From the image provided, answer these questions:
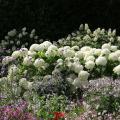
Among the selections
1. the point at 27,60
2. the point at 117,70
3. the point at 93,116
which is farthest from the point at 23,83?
the point at 93,116

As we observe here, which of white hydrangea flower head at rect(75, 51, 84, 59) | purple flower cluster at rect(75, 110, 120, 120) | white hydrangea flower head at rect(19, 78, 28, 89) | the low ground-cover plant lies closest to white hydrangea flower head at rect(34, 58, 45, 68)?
white hydrangea flower head at rect(19, 78, 28, 89)

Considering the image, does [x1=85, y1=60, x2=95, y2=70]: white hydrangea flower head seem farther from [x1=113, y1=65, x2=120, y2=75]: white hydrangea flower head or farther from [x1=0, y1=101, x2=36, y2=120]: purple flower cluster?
[x1=0, y1=101, x2=36, y2=120]: purple flower cluster

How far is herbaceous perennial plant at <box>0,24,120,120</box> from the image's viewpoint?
6.50 meters

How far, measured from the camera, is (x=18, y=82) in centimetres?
833

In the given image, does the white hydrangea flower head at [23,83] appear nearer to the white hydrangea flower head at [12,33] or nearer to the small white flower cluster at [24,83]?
the small white flower cluster at [24,83]

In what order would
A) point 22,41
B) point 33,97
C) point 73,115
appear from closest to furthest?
point 73,115 < point 33,97 < point 22,41

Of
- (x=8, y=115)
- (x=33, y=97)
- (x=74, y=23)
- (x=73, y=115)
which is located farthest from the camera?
(x=74, y=23)

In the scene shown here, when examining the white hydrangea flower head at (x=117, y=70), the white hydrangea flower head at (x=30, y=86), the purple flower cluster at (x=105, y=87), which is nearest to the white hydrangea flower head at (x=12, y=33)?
the white hydrangea flower head at (x=30, y=86)

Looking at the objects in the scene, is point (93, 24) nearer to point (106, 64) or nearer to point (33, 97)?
point (106, 64)

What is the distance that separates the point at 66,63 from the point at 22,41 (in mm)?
3284

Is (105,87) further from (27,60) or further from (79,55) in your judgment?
(27,60)

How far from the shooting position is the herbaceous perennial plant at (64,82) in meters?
6.50

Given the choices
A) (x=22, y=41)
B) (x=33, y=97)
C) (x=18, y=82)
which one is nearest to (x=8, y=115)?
(x=33, y=97)

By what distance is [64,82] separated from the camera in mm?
7930
